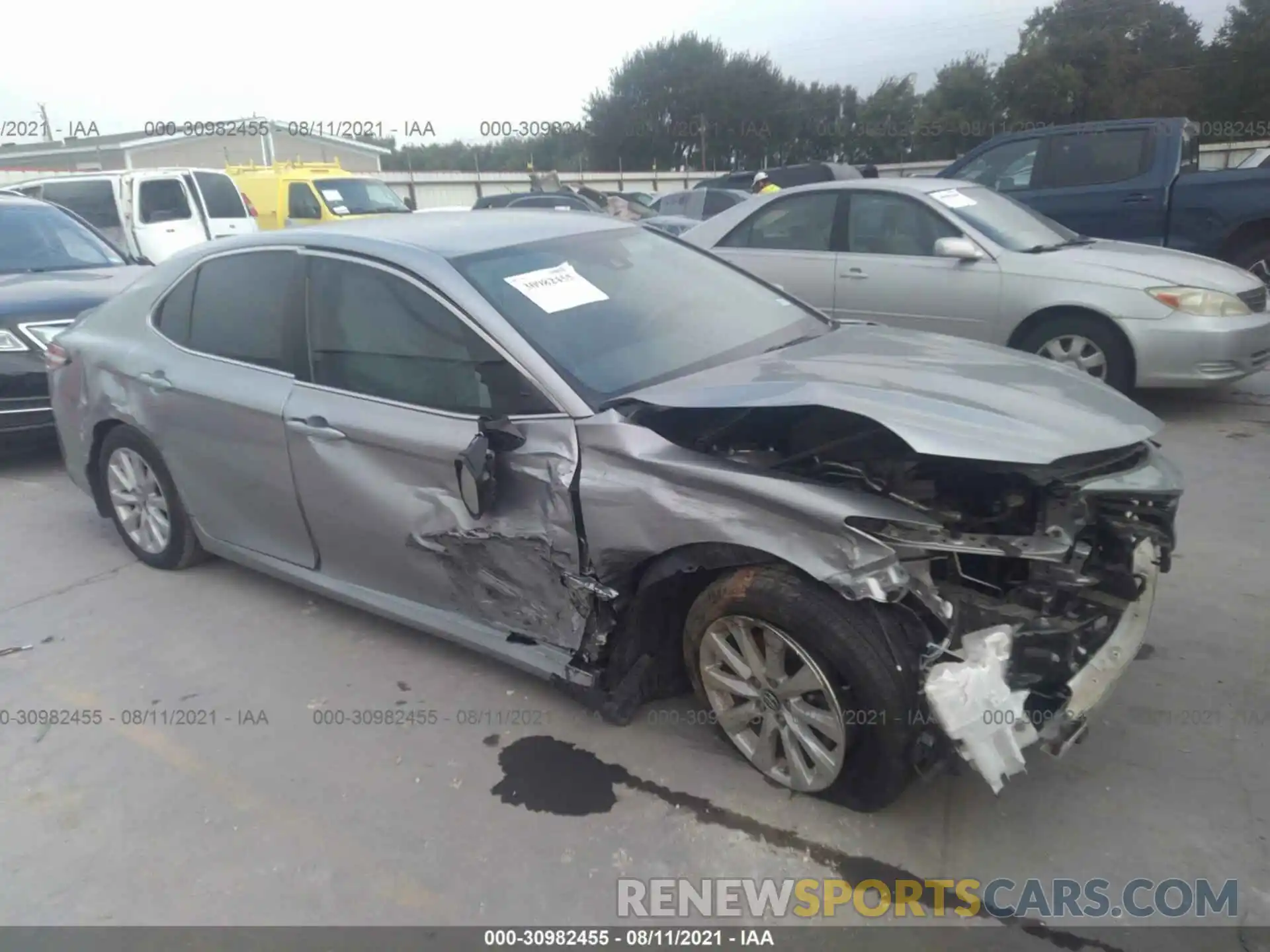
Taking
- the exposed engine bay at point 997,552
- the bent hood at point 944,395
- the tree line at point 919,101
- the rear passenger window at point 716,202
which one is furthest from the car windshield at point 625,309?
the tree line at point 919,101

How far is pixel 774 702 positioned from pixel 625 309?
57.7 inches

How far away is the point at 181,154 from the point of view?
109ft

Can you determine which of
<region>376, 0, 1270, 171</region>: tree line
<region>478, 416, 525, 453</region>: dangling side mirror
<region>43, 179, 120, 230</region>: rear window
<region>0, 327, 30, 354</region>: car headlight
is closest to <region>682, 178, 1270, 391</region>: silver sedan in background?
<region>478, 416, 525, 453</region>: dangling side mirror

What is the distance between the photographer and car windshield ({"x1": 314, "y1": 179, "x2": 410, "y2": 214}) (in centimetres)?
1498

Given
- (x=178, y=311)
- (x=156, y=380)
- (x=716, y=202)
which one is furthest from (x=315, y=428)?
(x=716, y=202)

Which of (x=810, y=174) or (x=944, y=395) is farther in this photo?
(x=810, y=174)

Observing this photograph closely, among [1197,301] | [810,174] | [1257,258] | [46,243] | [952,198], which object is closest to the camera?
[1197,301]

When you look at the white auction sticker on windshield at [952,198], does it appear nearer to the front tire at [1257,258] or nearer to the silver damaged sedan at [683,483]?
the silver damaged sedan at [683,483]

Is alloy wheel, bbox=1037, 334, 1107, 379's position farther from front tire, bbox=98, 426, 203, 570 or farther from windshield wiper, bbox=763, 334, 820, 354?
front tire, bbox=98, 426, 203, 570

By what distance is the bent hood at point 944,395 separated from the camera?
2.54 m

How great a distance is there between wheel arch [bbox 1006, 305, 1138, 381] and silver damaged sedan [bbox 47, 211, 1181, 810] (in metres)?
2.82

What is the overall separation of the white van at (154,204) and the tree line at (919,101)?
18.6 m

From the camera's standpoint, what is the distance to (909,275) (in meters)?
6.55

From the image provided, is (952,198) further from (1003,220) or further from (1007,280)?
(1007,280)
